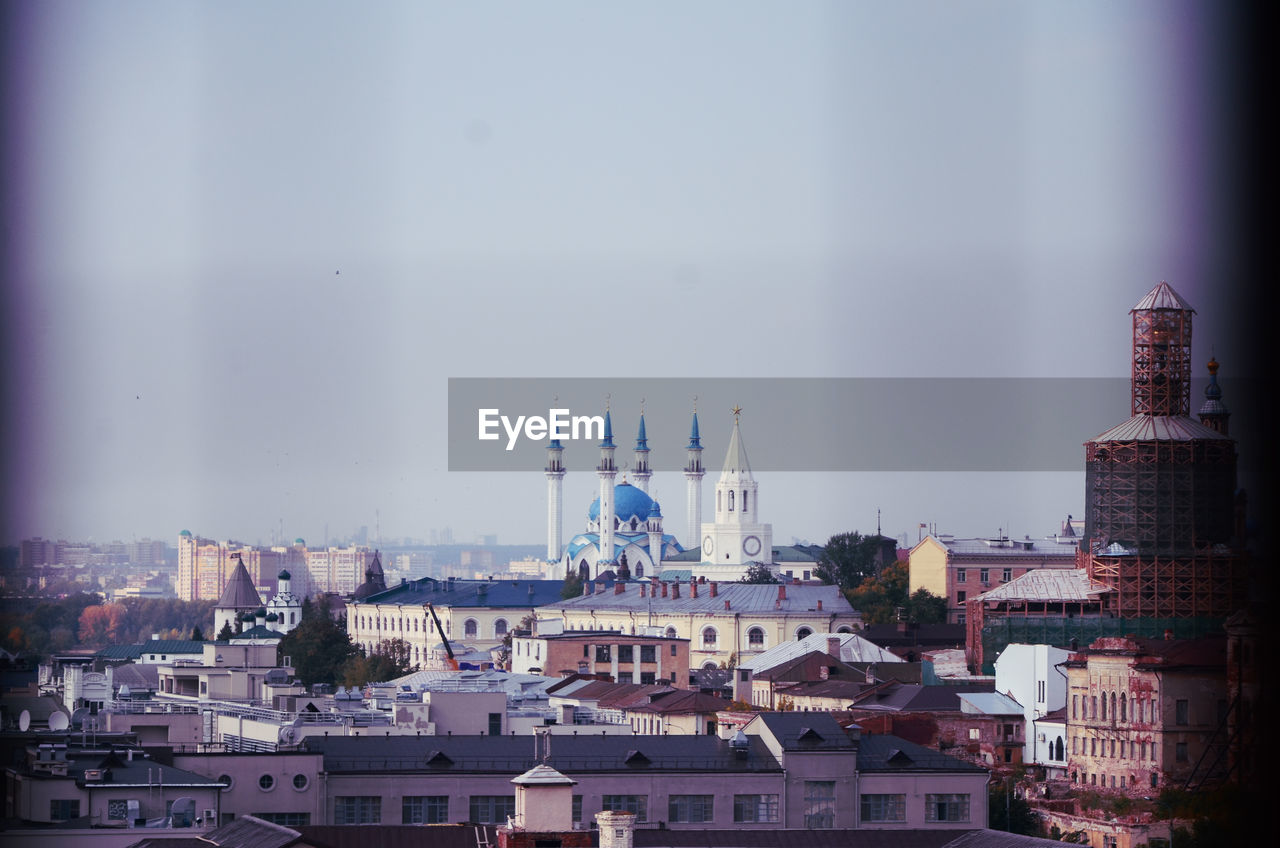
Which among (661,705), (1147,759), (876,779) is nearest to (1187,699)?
(1147,759)

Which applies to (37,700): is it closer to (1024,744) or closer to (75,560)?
(1024,744)

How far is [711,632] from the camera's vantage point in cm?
6519

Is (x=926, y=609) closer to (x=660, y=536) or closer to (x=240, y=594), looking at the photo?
(x=240, y=594)

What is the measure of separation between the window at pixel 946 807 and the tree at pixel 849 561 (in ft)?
162

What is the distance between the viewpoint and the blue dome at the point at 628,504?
314 feet

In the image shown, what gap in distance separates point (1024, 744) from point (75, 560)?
171ft

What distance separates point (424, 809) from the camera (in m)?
23.8

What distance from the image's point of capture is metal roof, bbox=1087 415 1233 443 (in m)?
44.6

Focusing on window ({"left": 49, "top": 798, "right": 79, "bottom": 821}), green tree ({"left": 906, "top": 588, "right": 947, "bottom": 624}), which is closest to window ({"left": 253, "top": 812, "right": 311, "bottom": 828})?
window ({"left": 49, "top": 798, "right": 79, "bottom": 821})

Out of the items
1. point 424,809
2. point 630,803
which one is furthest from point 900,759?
point 424,809

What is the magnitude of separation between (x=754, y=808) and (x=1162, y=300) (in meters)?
22.8

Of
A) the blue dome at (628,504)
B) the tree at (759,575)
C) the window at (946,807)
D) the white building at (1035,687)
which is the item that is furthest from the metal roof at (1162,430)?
the blue dome at (628,504)

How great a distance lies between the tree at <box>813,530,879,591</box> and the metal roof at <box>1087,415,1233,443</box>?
2941 centimetres

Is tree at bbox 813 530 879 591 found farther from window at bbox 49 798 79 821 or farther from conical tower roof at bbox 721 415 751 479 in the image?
window at bbox 49 798 79 821
